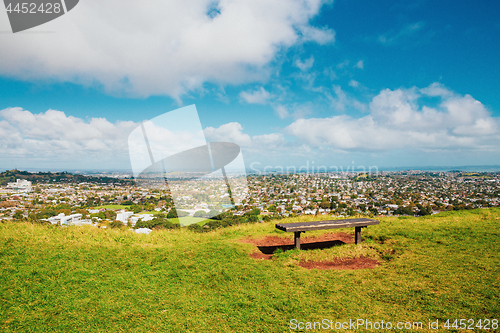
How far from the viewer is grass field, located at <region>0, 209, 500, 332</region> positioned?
3.35 meters

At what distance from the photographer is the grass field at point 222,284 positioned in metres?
3.35

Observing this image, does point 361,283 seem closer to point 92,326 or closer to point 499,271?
point 499,271

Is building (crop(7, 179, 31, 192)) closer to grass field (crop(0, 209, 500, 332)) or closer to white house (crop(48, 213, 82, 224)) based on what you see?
white house (crop(48, 213, 82, 224))

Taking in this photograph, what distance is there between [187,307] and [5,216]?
33.9 feet

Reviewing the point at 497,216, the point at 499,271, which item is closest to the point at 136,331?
the point at 499,271

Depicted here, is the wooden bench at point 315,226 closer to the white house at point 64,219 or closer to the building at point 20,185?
the white house at point 64,219

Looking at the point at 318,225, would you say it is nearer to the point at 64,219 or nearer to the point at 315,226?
the point at 315,226

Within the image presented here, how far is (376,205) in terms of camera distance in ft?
52.4

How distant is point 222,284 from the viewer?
449 cm

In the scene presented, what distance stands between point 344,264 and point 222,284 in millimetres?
3034

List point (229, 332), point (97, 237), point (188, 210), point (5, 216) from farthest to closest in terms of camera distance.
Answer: point (188, 210) < point (5, 216) < point (97, 237) < point (229, 332)

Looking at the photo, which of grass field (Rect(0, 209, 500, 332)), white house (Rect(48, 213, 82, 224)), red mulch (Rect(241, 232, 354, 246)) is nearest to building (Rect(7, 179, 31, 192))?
white house (Rect(48, 213, 82, 224))

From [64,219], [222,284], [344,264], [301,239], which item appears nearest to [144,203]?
[64,219]

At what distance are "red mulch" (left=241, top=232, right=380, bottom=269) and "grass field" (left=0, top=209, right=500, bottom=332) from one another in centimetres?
25
